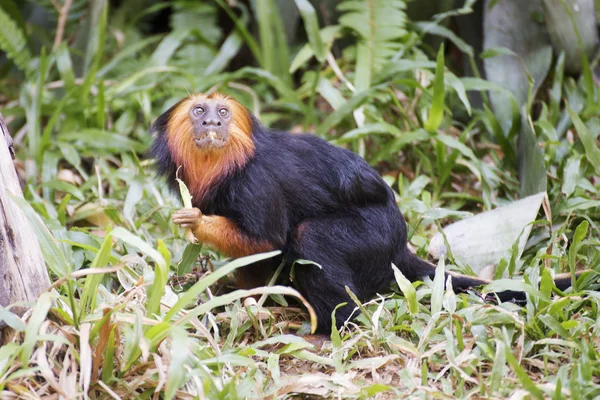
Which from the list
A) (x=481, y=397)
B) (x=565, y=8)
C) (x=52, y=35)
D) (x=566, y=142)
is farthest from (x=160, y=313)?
(x=52, y=35)

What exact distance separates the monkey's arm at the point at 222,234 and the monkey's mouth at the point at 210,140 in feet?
1.22

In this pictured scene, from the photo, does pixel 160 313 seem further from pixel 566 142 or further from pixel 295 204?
pixel 566 142

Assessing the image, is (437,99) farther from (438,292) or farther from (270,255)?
(270,255)

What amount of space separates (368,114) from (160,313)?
3.06 meters

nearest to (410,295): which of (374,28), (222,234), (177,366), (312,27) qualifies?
(222,234)

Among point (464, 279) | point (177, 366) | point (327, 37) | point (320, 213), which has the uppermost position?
point (327, 37)

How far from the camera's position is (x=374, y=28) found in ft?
20.7

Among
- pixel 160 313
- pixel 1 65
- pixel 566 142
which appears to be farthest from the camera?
pixel 1 65

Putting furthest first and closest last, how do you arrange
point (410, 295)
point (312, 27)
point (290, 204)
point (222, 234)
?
point (312, 27) < point (290, 204) < point (222, 234) < point (410, 295)

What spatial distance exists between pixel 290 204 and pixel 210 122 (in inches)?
26.5

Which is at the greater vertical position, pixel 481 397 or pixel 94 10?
pixel 94 10

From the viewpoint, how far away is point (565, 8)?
550 centimetres

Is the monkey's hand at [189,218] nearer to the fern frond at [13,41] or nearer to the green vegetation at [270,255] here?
the green vegetation at [270,255]

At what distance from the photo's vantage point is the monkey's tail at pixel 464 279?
3.95 meters
